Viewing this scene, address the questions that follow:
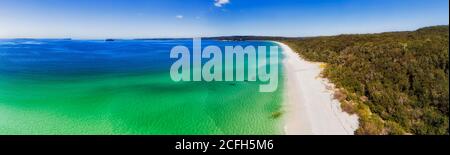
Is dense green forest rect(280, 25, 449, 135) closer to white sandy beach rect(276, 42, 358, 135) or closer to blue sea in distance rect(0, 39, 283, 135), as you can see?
white sandy beach rect(276, 42, 358, 135)

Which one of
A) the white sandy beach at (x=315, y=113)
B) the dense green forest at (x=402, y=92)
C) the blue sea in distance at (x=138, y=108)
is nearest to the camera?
the dense green forest at (x=402, y=92)

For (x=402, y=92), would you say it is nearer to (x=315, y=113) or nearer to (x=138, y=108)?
(x=315, y=113)

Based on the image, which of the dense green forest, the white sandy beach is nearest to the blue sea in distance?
the white sandy beach

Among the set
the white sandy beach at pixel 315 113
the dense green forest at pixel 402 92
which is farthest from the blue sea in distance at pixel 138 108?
the dense green forest at pixel 402 92

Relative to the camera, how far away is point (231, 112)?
12.4 m

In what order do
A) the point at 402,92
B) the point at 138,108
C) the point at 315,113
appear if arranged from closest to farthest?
1. the point at 315,113
2. the point at 402,92
3. the point at 138,108

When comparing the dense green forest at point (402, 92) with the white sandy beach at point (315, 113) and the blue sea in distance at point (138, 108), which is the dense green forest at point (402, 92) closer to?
the white sandy beach at point (315, 113)

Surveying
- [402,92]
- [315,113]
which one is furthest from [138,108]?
[402,92]

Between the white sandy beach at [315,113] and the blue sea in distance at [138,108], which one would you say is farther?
the blue sea in distance at [138,108]

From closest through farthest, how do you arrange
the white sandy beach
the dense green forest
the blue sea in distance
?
the dense green forest < the white sandy beach < the blue sea in distance

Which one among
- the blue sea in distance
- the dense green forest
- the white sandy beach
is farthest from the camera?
the blue sea in distance

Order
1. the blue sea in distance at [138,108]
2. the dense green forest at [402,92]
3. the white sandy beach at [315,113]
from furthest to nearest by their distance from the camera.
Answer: the blue sea in distance at [138,108], the white sandy beach at [315,113], the dense green forest at [402,92]
